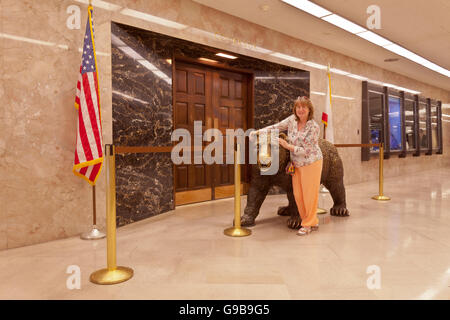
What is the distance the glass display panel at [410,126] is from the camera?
1002 centimetres

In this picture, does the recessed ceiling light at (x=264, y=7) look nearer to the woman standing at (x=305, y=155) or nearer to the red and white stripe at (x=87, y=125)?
the woman standing at (x=305, y=155)

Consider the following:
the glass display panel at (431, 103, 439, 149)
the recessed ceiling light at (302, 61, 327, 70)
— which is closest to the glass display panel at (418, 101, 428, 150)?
the glass display panel at (431, 103, 439, 149)

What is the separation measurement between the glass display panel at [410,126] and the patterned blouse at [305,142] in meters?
8.18

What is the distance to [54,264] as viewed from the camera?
256 centimetres

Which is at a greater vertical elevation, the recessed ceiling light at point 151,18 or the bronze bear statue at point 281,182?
the recessed ceiling light at point 151,18

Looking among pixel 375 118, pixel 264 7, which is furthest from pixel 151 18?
pixel 375 118

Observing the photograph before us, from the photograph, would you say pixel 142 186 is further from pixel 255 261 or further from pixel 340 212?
pixel 340 212

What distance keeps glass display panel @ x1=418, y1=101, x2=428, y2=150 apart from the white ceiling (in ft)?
10.7

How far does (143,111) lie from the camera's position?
4051mm

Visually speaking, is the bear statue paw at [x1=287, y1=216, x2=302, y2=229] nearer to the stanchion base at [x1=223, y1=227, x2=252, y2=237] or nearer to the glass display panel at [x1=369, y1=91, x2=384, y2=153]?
the stanchion base at [x1=223, y1=227, x2=252, y2=237]

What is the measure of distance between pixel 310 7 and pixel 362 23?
52.3 inches

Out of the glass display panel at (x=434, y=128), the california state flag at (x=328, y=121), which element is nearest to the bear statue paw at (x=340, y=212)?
the california state flag at (x=328, y=121)
